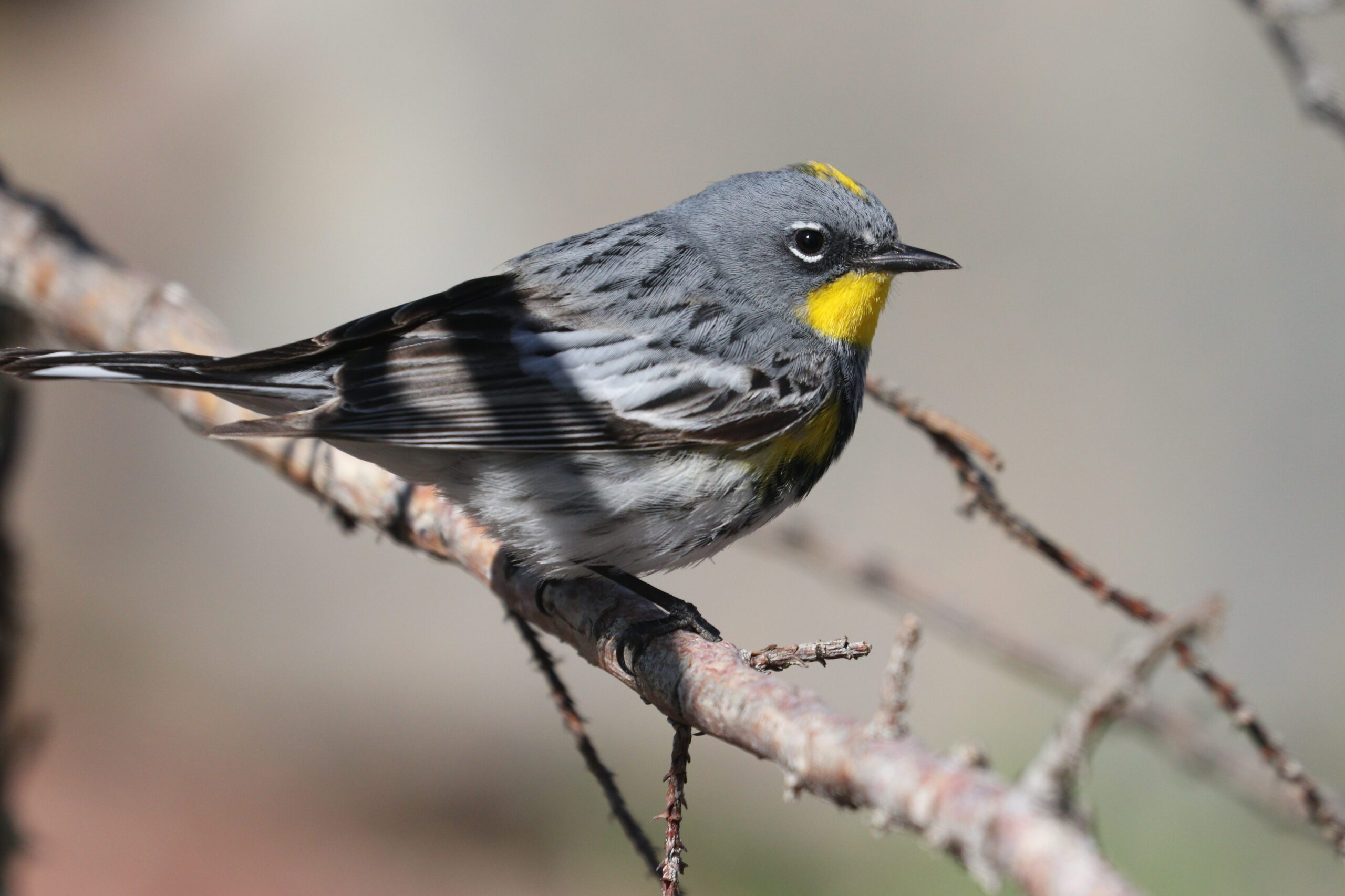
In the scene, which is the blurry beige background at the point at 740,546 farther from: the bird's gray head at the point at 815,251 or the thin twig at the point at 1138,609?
the thin twig at the point at 1138,609

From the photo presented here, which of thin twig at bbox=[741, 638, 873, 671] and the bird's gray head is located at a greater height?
the bird's gray head

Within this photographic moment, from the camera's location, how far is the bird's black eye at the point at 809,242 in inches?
129

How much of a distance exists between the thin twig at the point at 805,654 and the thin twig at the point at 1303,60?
1.44 m

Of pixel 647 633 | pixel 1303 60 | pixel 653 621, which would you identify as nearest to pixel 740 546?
pixel 653 621

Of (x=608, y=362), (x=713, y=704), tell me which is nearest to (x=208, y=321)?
(x=608, y=362)

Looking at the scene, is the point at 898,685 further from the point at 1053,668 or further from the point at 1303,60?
the point at 1303,60

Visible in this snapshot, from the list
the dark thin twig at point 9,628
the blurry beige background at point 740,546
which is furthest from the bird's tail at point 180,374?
the blurry beige background at point 740,546

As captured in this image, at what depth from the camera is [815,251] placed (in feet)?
10.9

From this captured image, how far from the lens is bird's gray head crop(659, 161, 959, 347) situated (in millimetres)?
3256

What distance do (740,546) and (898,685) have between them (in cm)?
446

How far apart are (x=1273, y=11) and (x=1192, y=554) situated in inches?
185

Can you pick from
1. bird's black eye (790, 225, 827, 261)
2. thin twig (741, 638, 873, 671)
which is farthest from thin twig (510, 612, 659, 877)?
bird's black eye (790, 225, 827, 261)

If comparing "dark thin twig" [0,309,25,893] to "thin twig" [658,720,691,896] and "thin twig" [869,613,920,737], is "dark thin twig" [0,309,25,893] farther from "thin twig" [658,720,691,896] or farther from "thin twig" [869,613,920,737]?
"thin twig" [869,613,920,737]

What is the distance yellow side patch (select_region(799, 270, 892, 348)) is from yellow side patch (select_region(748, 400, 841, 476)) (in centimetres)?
28
